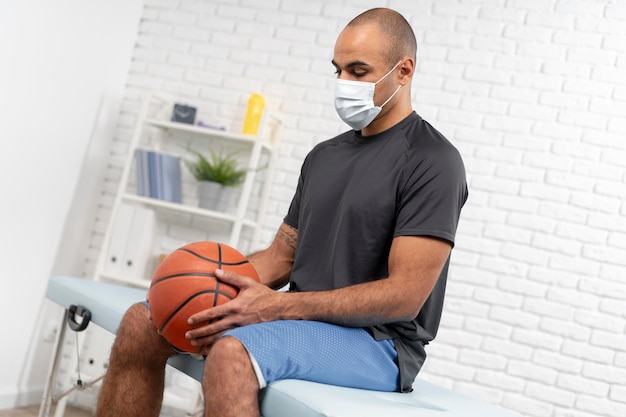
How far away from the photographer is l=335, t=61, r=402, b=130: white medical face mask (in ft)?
6.95

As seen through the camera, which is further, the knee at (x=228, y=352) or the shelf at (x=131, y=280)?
the shelf at (x=131, y=280)

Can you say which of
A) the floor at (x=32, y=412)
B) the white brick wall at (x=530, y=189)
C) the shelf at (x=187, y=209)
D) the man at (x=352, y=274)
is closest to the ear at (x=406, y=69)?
the man at (x=352, y=274)

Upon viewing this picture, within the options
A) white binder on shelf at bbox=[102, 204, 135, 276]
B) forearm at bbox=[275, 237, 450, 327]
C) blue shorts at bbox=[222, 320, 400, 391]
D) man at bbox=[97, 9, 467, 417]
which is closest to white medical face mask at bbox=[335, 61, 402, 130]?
man at bbox=[97, 9, 467, 417]

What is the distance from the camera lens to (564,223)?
11.7ft

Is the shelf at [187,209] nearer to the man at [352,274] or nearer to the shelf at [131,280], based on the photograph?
the shelf at [131,280]

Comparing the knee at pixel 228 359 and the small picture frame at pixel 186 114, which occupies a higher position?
the small picture frame at pixel 186 114

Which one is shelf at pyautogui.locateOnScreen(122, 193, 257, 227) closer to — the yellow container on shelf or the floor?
the yellow container on shelf

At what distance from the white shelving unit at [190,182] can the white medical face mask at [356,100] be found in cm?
163

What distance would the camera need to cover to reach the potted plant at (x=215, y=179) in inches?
151

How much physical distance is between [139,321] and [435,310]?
2.42 feet

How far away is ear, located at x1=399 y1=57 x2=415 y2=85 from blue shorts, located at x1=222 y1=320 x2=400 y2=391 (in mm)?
669

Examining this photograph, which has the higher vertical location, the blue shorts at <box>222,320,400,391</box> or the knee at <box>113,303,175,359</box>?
the blue shorts at <box>222,320,400,391</box>

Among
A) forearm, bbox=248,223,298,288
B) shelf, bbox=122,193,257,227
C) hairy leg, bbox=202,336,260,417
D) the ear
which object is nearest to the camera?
hairy leg, bbox=202,336,260,417

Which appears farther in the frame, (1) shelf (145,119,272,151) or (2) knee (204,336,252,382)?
(1) shelf (145,119,272,151)
